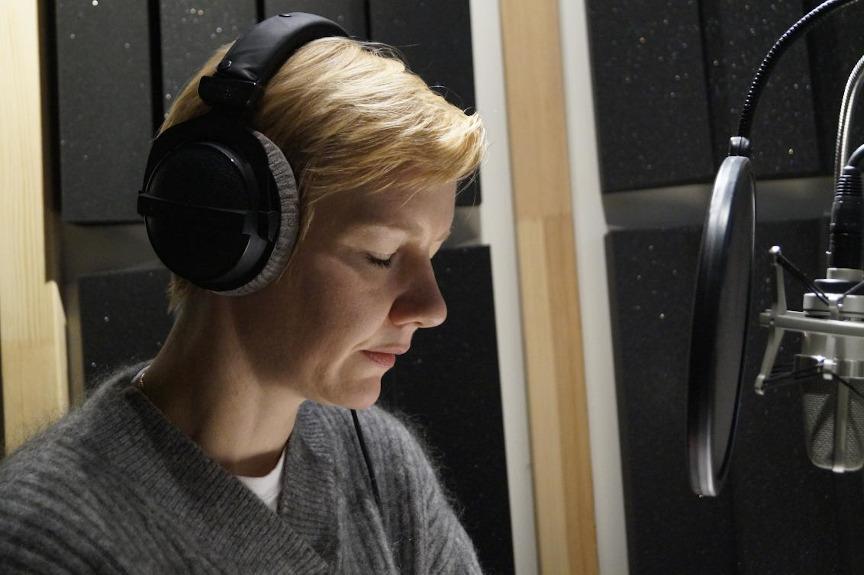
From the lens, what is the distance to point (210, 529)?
713mm

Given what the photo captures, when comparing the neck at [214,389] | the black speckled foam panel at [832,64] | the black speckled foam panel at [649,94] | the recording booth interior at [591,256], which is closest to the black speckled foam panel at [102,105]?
the recording booth interior at [591,256]

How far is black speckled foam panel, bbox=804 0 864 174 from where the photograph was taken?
3.97 feet

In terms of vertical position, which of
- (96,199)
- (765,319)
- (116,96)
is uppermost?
(116,96)

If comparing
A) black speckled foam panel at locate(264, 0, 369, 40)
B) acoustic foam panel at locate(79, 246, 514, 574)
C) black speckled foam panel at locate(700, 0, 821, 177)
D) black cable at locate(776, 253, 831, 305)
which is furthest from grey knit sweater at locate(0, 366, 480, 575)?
black speckled foam panel at locate(700, 0, 821, 177)

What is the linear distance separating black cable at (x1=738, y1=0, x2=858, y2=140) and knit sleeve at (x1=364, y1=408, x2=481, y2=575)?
51 cm

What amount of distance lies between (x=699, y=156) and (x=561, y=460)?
482mm

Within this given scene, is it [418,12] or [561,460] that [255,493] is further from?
[418,12]

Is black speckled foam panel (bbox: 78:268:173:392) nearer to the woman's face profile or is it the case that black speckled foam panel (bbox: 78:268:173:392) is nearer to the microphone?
the woman's face profile

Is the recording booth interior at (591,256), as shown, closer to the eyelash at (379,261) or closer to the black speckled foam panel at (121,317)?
the black speckled foam panel at (121,317)

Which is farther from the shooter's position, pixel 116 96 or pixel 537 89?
pixel 537 89

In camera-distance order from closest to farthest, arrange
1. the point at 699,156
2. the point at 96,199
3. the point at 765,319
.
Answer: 1. the point at 765,319
2. the point at 96,199
3. the point at 699,156

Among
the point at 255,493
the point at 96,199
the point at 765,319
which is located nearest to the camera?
the point at 765,319

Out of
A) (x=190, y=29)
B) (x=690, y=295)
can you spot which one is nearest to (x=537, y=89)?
(x=690, y=295)

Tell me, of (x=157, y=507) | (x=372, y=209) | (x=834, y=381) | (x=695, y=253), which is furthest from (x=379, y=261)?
(x=695, y=253)
